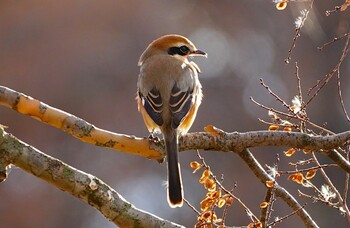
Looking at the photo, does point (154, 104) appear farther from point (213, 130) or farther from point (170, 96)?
point (213, 130)

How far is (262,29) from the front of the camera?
1650 cm

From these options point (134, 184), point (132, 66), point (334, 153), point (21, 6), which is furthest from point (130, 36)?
point (334, 153)

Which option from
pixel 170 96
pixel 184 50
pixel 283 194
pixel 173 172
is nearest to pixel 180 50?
pixel 184 50

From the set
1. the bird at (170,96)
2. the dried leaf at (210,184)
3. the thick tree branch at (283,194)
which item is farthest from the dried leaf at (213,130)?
the bird at (170,96)

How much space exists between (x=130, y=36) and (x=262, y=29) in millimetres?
2874

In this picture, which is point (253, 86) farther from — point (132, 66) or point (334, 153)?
point (334, 153)

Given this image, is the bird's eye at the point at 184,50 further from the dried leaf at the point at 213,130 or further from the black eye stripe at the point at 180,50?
the dried leaf at the point at 213,130

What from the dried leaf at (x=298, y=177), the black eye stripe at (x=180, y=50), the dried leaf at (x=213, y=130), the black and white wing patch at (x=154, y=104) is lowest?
the dried leaf at (x=298, y=177)

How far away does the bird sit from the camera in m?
4.14

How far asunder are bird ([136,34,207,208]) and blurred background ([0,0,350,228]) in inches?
275

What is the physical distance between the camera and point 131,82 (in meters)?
14.0

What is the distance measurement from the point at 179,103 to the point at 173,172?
0.50 metres

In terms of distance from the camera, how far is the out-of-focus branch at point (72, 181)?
3342mm

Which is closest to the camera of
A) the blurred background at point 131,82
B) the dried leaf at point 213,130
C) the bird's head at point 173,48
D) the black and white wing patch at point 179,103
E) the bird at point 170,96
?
the dried leaf at point 213,130
